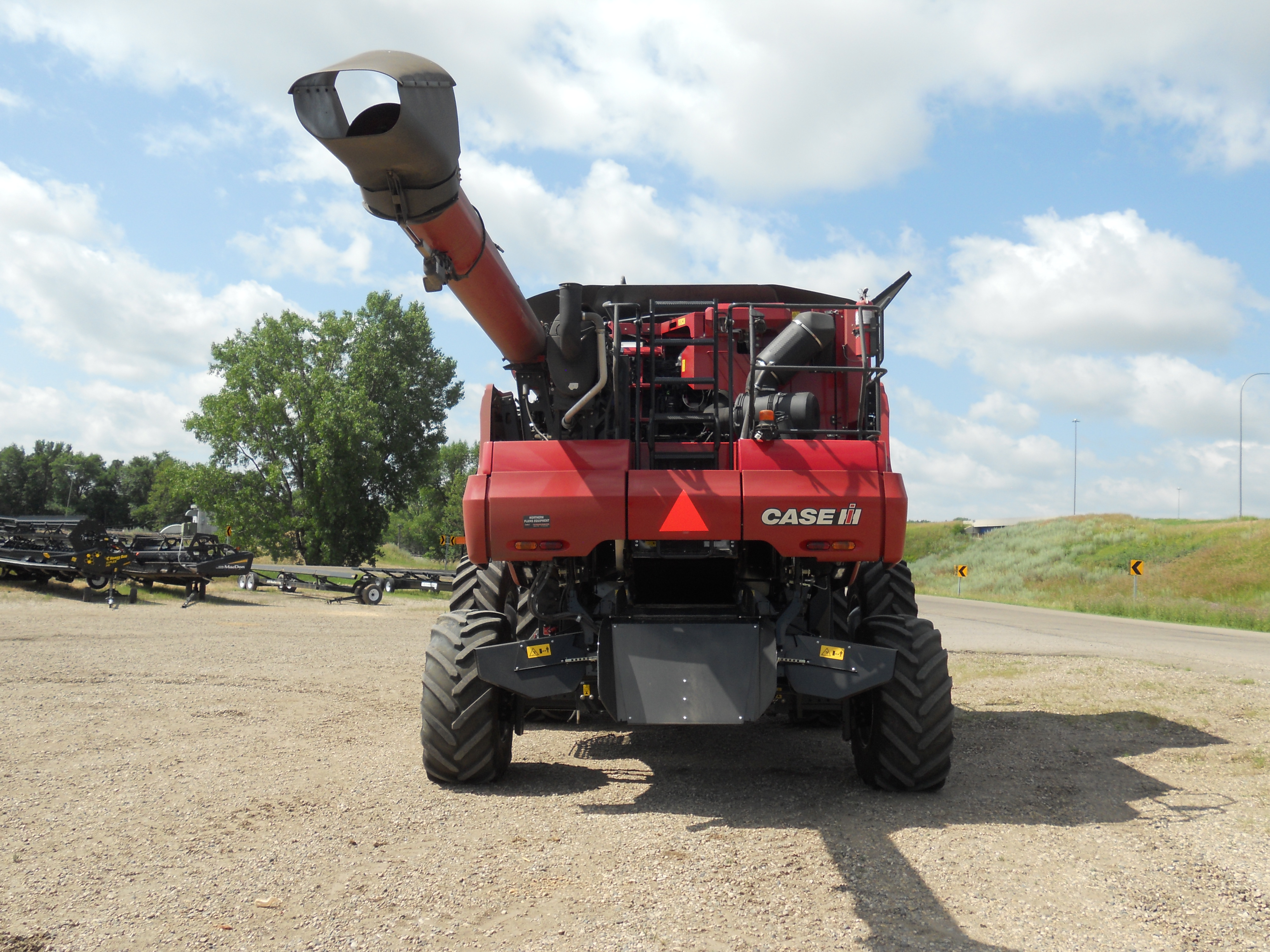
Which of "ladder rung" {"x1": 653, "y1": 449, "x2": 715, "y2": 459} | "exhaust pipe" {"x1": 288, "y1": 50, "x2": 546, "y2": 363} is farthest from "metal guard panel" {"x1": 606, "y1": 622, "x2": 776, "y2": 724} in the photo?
"exhaust pipe" {"x1": 288, "y1": 50, "x2": 546, "y2": 363}

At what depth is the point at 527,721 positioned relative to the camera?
8.31 metres

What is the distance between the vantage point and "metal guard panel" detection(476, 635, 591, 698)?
18.1ft

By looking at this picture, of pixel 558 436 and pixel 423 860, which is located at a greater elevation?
pixel 558 436

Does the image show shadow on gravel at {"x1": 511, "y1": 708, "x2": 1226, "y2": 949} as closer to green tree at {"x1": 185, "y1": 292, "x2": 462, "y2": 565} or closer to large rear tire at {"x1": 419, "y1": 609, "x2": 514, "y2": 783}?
large rear tire at {"x1": 419, "y1": 609, "x2": 514, "y2": 783}

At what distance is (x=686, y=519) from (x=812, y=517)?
726mm

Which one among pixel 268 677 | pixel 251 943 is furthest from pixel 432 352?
pixel 251 943

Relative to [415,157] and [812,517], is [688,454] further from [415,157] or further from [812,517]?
[415,157]

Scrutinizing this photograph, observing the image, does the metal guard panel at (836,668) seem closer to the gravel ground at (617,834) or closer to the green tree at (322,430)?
the gravel ground at (617,834)

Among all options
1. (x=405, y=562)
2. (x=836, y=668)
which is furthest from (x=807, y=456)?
(x=405, y=562)

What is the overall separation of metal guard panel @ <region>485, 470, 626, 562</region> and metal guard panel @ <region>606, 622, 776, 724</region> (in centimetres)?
58

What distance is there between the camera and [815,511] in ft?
17.7

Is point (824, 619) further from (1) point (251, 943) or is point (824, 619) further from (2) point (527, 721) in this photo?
(1) point (251, 943)

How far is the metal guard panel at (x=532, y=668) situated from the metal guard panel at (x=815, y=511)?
51.4 inches

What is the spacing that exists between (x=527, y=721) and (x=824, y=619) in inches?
129
